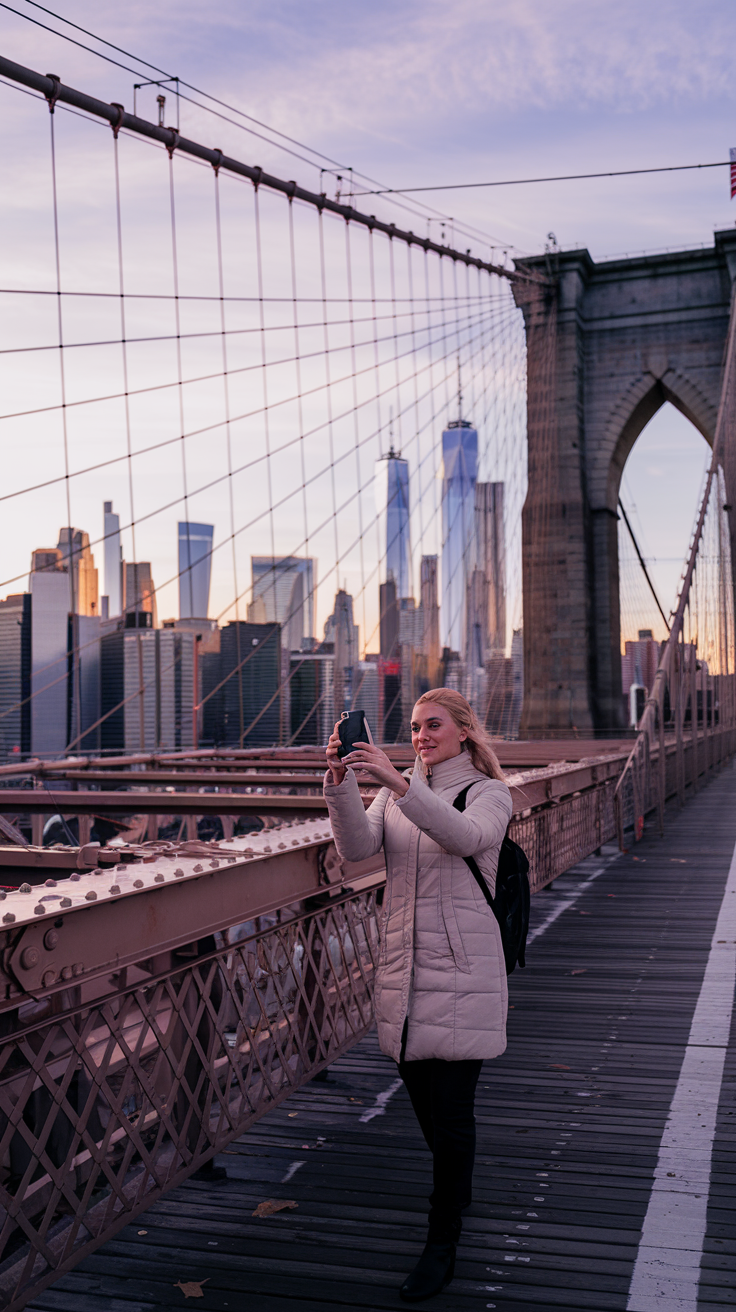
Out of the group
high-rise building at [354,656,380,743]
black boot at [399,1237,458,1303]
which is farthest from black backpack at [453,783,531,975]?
high-rise building at [354,656,380,743]

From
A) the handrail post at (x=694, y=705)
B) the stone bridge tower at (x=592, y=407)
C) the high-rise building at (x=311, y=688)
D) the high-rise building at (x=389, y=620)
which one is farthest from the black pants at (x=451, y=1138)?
the stone bridge tower at (x=592, y=407)

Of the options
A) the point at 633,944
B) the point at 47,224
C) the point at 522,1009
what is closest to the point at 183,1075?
the point at 522,1009

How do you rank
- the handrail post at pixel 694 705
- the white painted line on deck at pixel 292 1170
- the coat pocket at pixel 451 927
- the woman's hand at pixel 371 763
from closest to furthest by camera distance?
the woman's hand at pixel 371 763, the coat pocket at pixel 451 927, the white painted line on deck at pixel 292 1170, the handrail post at pixel 694 705

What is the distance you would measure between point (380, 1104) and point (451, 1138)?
1360 mm

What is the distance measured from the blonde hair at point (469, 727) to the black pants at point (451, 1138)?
28.0 inches

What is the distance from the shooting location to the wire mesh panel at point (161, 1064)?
2.54m

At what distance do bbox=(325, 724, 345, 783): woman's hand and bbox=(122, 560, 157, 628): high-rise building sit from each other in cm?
788

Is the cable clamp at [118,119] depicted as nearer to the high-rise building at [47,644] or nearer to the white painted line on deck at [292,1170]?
the high-rise building at [47,644]

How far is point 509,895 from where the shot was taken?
289cm

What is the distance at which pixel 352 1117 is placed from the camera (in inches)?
156

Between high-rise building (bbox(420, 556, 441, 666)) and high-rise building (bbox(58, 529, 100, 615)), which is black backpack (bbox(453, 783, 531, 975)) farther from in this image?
high-rise building (bbox(420, 556, 441, 666))

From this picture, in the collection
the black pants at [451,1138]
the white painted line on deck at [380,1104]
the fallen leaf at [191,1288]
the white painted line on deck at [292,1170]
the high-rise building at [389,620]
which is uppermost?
the high-rise building at [389,620]

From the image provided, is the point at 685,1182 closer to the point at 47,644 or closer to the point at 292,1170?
the point at 292,1170

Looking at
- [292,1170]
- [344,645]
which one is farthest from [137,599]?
[292,1170]
